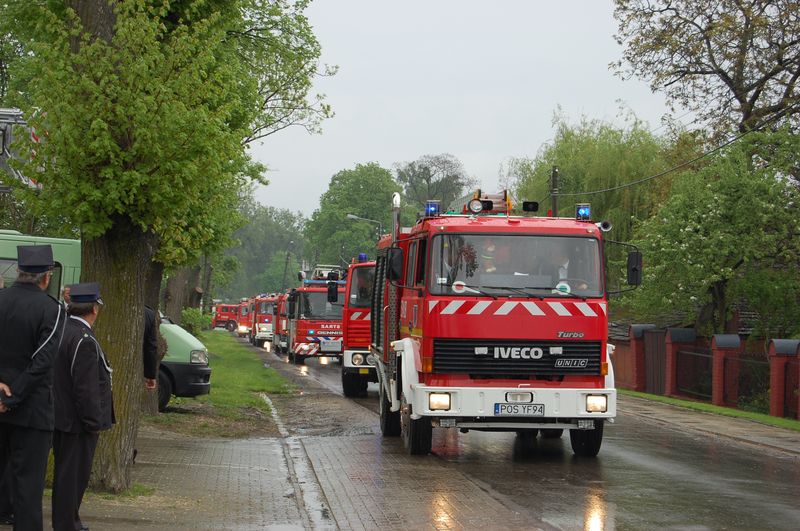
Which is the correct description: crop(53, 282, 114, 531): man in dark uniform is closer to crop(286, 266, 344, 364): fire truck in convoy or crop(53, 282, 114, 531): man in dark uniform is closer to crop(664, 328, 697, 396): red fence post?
crop(664, 328, 697, 396): red fence post

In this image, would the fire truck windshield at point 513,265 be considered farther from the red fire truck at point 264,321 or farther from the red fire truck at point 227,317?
the red fire truck at point 227,317

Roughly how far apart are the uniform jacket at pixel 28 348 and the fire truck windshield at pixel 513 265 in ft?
21.9

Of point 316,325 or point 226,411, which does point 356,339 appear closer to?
point 226,411

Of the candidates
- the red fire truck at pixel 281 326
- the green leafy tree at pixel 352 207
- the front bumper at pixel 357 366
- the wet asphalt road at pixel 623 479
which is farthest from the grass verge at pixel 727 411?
the green leafy tree at pixel 352 207

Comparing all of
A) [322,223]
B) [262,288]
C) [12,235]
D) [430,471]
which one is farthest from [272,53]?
[262,288]

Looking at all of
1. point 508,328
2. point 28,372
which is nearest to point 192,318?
point 508,328

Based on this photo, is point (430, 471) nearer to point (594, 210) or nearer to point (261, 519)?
point (261, 519)

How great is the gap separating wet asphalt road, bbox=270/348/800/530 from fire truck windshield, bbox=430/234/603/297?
214cm

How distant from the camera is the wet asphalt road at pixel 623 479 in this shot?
988 cm

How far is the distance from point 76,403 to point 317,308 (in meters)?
31.8

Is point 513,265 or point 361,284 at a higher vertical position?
point 361,284

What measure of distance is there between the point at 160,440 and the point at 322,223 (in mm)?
93132

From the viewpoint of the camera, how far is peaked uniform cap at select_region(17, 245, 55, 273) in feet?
23.9

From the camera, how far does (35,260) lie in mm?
7297
